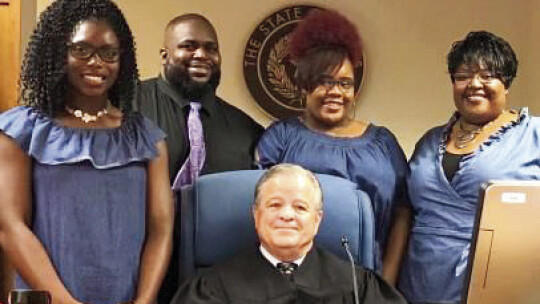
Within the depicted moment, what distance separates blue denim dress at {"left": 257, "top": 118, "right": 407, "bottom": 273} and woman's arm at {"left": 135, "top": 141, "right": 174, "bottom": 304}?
53 cm

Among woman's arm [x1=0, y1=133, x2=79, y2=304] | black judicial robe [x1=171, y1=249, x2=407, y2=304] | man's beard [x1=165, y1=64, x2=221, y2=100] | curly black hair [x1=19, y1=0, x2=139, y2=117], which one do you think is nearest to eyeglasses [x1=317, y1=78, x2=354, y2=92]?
man's beard [x1=165, y1=64, x2=221, y2=100]

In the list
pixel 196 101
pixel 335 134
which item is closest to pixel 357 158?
pixel 335 134

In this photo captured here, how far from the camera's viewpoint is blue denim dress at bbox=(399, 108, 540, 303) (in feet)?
7.77

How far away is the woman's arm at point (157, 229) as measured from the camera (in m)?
2.10

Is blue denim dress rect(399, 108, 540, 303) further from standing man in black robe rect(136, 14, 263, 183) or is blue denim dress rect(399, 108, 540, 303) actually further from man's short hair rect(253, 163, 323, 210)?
standing man in black robe rect(136, 14, 263, 183)

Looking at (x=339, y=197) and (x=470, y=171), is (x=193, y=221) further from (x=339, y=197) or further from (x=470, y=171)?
(x=470, y=171)

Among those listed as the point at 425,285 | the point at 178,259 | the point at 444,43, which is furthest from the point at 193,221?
the point at 444,43

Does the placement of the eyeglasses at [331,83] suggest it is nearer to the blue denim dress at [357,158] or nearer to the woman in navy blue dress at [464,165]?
the blue denim dress at [357,158]

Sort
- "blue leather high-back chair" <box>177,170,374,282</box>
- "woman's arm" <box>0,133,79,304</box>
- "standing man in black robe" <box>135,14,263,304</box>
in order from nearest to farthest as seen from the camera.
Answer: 1. "woman's arm" <box>0,133,79,304</box>
2. "blue leather high-back chair" <box>177,170,374,282</box>
3. "standing man in black robe" <box>135,14,263,304</box>

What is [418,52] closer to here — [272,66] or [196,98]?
[272,66]

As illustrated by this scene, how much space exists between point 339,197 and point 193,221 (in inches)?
16.7

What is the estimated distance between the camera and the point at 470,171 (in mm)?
2391

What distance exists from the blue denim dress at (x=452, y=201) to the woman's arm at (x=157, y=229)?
81 centimetres

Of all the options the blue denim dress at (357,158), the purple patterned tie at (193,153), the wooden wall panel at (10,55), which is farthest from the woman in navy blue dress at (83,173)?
the wooden wall panel at (10,55)
